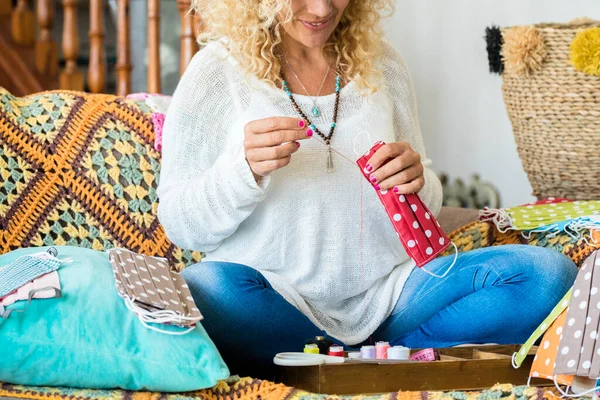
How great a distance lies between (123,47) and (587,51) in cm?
151

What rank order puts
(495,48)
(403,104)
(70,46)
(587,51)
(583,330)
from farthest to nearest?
(70,46) → (495,48) → (587,51) → (403,104) → (583,330)

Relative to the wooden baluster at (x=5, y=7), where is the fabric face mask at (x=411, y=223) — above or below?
below

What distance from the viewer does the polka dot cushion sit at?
1729mm

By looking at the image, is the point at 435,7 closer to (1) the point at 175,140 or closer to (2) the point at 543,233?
(2) the point at 543,233

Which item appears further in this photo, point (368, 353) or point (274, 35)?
point (274, 35)

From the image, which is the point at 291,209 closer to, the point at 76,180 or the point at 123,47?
the point at 76,180

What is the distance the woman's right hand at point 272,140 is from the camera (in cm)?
139

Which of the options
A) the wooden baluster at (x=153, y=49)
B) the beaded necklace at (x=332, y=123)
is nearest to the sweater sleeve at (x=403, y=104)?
the beaded necklace at (x=332, y=123)

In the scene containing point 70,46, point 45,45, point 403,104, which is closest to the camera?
point 403,104

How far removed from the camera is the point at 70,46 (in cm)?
296

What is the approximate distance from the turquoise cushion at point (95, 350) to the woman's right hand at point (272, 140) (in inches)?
11.9

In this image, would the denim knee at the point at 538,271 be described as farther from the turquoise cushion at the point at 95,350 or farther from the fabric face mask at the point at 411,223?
the turquoise cushion at the point at 95,350

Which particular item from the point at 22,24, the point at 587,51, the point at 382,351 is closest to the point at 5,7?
the point at 22,24

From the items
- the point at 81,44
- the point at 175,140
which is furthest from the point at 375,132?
the point at 81,44
